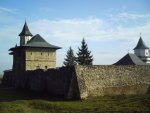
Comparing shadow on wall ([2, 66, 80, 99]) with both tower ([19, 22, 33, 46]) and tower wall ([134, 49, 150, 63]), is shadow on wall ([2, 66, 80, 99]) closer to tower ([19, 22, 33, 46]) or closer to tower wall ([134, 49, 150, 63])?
tower ([19, 22, 33, 46])

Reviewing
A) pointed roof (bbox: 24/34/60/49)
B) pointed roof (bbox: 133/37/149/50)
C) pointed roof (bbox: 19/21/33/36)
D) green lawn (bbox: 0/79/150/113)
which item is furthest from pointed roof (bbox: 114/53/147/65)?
green lawn (bbox: 0/79/150/113)

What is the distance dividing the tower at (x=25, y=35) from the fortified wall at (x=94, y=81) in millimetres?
11435

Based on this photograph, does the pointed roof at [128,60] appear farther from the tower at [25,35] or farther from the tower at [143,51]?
the tower at [143,51]

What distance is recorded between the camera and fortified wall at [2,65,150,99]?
28.4 m

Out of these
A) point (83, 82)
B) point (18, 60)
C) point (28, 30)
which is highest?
point (28, 30)

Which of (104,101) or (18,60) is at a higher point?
(18,60)

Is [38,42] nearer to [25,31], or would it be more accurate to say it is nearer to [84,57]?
[25,31]

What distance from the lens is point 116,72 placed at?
3106cm

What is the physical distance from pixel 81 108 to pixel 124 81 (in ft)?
32.6

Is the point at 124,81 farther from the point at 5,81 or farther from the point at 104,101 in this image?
the point at 5,81

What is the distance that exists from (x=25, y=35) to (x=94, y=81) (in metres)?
19.4

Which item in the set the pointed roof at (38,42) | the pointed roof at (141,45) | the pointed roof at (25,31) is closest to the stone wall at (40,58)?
the pointed roof at (38,42)

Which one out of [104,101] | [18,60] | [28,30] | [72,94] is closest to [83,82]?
[72,94]

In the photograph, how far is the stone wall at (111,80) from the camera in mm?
28625
